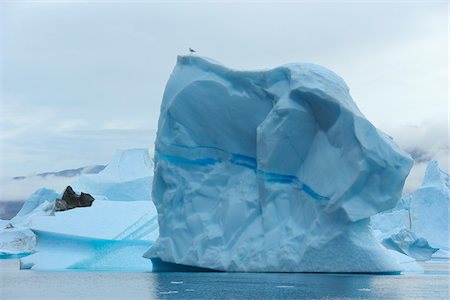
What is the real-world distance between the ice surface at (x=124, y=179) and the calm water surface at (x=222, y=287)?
40.8 ft

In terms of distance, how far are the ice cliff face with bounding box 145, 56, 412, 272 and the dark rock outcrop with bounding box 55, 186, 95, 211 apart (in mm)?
7024

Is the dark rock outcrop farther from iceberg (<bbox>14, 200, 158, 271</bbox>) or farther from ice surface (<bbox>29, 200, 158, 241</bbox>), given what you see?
iceberg (<bbox>14, 200, 158, 271</bbox>)

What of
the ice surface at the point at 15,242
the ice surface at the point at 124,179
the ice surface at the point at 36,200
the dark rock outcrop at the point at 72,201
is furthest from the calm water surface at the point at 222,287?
the ice surface at the point at 36,200

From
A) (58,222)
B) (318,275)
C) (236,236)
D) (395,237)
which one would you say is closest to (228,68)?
(236,236)

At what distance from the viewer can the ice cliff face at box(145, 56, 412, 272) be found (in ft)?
51.3

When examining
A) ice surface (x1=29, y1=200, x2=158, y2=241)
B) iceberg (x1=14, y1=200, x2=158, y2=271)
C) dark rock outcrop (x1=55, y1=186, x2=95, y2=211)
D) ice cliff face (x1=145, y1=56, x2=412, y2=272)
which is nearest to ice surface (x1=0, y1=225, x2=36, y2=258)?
dark rock outcrop (x1=55, y1=186, x2=95, y2=211)

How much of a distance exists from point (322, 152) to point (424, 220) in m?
20.3

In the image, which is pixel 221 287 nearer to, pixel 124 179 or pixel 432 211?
pixel 124 179

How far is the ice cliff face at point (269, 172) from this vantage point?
51.3 feet

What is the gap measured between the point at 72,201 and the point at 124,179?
15.3 feet

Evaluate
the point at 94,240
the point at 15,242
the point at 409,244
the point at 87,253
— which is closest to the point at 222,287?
the point at 94,240

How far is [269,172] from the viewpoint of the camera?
1645 centimetres

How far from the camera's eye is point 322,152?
1612 centimetres

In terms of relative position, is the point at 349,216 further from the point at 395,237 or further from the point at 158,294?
the point at 395,237
